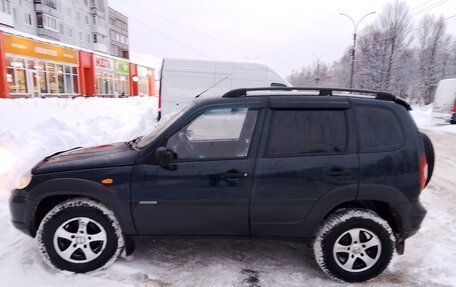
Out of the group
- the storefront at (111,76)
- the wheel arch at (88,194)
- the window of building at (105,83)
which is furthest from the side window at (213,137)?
the window of building at (105,83)

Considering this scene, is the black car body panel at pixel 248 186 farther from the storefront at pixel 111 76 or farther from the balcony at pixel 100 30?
the balcony at pixel 100 30

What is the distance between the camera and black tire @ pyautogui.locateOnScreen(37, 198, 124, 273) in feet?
10.3

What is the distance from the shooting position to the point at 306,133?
10.4 feet

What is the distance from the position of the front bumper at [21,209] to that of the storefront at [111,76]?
30081mm

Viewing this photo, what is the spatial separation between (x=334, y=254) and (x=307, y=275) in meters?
0.38

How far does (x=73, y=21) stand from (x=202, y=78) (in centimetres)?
4609

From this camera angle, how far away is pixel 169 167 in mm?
3092

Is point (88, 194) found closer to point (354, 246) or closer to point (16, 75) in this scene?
point (354, 246)

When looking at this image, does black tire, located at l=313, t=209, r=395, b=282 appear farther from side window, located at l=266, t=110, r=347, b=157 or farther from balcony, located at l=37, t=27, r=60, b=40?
balcony, located at l=37, t=27, r=60, b=40

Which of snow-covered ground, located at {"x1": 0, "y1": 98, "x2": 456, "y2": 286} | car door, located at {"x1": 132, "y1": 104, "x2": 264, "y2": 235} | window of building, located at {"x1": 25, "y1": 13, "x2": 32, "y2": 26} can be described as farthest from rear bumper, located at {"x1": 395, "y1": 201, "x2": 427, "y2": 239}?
window of building, located at {"x1": 25, "y1": 13, "x2": 32, "y2": 26}

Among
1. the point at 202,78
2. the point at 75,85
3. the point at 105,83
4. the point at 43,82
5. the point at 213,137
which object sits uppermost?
the point at 105,83

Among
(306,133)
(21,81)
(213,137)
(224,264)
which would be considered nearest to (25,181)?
(213,137)

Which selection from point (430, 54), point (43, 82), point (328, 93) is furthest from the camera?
point (430, 54)

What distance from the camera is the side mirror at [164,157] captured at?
3.02m
